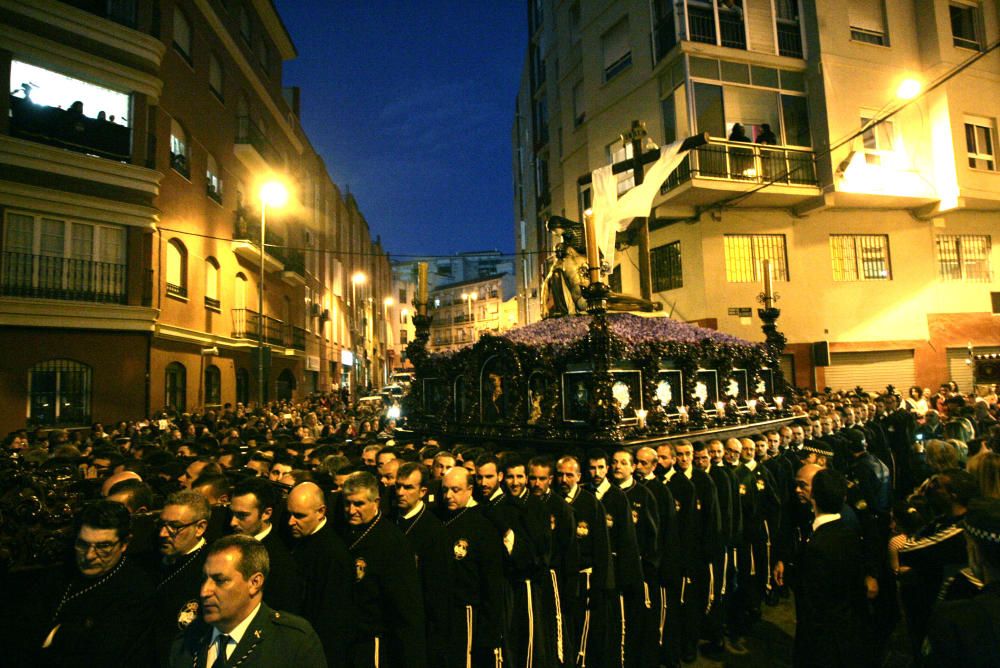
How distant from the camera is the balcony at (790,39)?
19150 mm

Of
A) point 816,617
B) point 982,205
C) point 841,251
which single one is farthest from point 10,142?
point 982,205

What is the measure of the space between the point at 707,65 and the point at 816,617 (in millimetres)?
18127

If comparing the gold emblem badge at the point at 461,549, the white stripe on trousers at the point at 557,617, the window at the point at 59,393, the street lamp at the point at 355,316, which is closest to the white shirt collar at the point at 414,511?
the gold emblem badge at the point at 461,549

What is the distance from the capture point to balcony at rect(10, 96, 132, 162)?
14.3 metres

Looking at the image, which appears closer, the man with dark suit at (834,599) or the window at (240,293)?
the man with dark suit at (834,599)

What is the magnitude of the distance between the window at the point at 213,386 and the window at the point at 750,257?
18272mm

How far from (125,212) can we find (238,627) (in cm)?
1679

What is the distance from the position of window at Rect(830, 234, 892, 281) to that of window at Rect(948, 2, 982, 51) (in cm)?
853

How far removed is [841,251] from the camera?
64.8ft

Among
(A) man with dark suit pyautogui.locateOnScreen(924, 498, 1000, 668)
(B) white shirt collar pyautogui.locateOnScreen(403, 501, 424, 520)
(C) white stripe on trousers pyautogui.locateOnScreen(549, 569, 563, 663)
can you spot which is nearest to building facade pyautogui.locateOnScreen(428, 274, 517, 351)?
(C) white stripe on trousers pyautogui.locateOnScreen(549, 569, 563, 663)

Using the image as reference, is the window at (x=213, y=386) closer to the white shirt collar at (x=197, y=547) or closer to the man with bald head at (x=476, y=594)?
the white shirt collar at (x=197, y=547)

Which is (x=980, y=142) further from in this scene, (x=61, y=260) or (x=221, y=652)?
(x=61, y=260)

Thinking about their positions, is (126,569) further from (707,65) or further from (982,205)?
(982,205)

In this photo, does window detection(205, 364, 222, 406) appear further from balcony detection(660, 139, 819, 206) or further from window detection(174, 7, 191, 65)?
balcony detection(660, 139, 819, 206)
